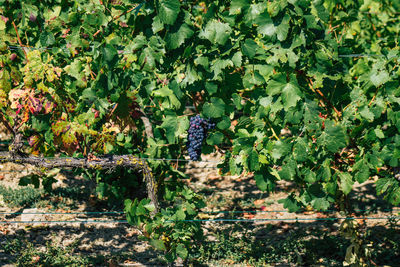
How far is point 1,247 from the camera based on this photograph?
4781mm

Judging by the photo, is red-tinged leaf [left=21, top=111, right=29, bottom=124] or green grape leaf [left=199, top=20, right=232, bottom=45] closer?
green grape leaf [left=199, top=20, right=232, bottom=45]

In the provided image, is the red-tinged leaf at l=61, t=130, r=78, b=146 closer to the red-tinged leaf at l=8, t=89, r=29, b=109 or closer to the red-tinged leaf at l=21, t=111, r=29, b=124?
the red-tinged leaf at l=21, t=111, r=29, b=124

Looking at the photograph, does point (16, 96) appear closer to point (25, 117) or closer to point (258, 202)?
point (25, 117)

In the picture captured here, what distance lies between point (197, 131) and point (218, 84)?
1.30ft

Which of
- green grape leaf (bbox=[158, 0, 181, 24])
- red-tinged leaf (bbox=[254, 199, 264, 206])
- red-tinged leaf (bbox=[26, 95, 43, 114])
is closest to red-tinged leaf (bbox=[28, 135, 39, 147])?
red-tinged leaf (bbox=[26, 95, 43, 114])

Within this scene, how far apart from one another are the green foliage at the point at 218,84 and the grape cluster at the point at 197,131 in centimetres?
8

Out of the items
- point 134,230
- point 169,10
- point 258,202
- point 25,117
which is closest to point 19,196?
point 134,230

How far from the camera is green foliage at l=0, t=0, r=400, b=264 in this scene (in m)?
3.19

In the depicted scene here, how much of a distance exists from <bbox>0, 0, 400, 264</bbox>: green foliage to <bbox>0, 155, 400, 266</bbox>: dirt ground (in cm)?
103

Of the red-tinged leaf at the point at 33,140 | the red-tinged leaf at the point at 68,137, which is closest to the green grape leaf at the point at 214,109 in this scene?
the red-tinged leaf at the point at 68,137

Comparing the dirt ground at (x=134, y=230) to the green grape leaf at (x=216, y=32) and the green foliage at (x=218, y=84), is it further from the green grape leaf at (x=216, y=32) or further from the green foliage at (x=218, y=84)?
the green grape leaf at (x=216, y=32)

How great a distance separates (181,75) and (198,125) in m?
0.42

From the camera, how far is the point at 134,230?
5.13m

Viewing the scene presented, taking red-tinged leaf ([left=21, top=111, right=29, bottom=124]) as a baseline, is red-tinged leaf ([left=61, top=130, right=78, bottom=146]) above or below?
below
